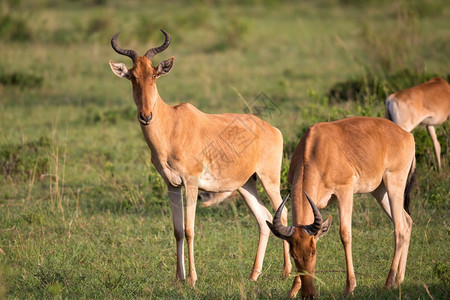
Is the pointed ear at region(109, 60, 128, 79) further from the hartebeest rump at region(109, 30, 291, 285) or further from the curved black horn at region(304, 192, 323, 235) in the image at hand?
the curved black horn at region(304, 192, 323, 235)

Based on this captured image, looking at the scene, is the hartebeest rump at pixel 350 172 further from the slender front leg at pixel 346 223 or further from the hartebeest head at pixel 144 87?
the hartebeest head at pixel 144 87

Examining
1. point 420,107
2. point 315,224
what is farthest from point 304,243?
point 420,107

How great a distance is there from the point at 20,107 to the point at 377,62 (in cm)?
750

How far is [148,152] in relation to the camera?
419 inches

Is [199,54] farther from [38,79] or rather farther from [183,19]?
[38,79]

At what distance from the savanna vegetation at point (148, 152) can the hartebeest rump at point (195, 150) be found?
573 mm

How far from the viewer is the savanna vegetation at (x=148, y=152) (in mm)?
6488

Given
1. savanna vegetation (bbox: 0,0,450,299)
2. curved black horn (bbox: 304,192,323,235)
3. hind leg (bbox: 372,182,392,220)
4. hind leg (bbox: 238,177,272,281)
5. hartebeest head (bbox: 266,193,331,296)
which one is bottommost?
savanna vegetation (bbox: 0,0,450,299)

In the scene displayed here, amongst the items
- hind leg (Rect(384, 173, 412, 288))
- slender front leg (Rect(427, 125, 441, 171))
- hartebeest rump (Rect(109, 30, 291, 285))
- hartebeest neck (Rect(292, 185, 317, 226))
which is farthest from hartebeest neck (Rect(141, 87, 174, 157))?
slender front leg (Rect(427, 125, 441, 171))

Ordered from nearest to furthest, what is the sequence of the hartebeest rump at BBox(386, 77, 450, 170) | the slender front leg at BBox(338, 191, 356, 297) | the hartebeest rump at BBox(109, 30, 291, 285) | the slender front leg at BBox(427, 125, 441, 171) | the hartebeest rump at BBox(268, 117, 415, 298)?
the hartebeest rump at BBox(268, 117, 415, 298) → the slender front leg at BBox(338, 191, 356, 297) → the hartebeest rump at BBox(109, 30, 291, 285) → the slender front leg at BBox(427, 125, 441, 171) → the hartebeest rump at BBox(386, 77, 450, 170)

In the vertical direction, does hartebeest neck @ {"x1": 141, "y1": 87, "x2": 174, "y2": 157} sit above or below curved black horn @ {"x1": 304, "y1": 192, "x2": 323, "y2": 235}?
above

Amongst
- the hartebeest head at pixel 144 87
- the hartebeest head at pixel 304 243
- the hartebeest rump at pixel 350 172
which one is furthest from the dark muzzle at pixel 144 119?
the hartebeest head at pixel 304 243

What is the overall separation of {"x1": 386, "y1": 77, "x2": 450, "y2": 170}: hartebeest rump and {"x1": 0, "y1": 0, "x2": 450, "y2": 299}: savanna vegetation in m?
0.20

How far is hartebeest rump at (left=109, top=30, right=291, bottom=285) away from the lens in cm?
633
